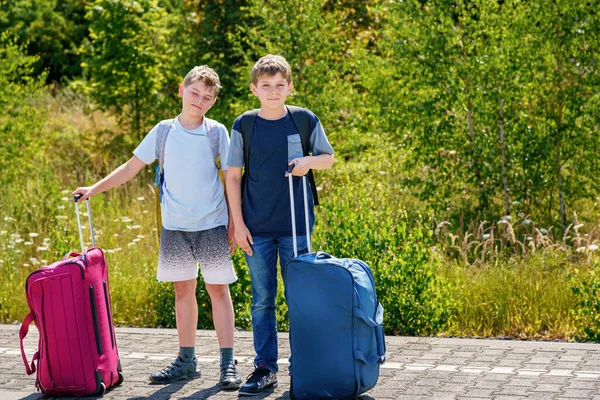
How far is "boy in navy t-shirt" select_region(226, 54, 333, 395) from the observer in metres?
5.44

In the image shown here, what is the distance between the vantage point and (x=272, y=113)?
549 cm

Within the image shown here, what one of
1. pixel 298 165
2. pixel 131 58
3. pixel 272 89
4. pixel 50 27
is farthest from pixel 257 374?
pixel 50 27

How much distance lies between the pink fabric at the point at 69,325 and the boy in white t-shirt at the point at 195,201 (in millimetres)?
395

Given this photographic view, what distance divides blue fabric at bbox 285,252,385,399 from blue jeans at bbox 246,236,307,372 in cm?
34

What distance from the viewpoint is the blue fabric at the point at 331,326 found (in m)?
5.13

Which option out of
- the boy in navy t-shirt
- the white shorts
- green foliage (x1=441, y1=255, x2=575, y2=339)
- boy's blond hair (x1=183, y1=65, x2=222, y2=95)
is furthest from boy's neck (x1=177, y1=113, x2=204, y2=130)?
green foliage (x1=441, y1=255, x2=575, y2=339)

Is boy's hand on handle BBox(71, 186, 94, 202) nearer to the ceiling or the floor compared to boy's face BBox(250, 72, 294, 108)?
nearer to the floor

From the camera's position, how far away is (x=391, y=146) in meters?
11.5

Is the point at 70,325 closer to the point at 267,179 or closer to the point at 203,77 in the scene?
the point at 267,179

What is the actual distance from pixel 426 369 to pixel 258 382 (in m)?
1.04

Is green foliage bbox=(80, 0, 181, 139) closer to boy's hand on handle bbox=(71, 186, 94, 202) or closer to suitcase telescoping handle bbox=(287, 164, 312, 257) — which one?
boy's hand on handle bbox=(71, 186, 94, 202)

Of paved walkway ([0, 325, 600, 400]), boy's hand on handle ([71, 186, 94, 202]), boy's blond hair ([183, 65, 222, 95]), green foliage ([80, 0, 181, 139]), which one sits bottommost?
paved walkway ([0, 325, 600, 400])

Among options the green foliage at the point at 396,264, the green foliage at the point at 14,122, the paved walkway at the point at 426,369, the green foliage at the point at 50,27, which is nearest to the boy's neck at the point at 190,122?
the paved walkway at the point at 426,369

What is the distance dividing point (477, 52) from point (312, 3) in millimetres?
2459
